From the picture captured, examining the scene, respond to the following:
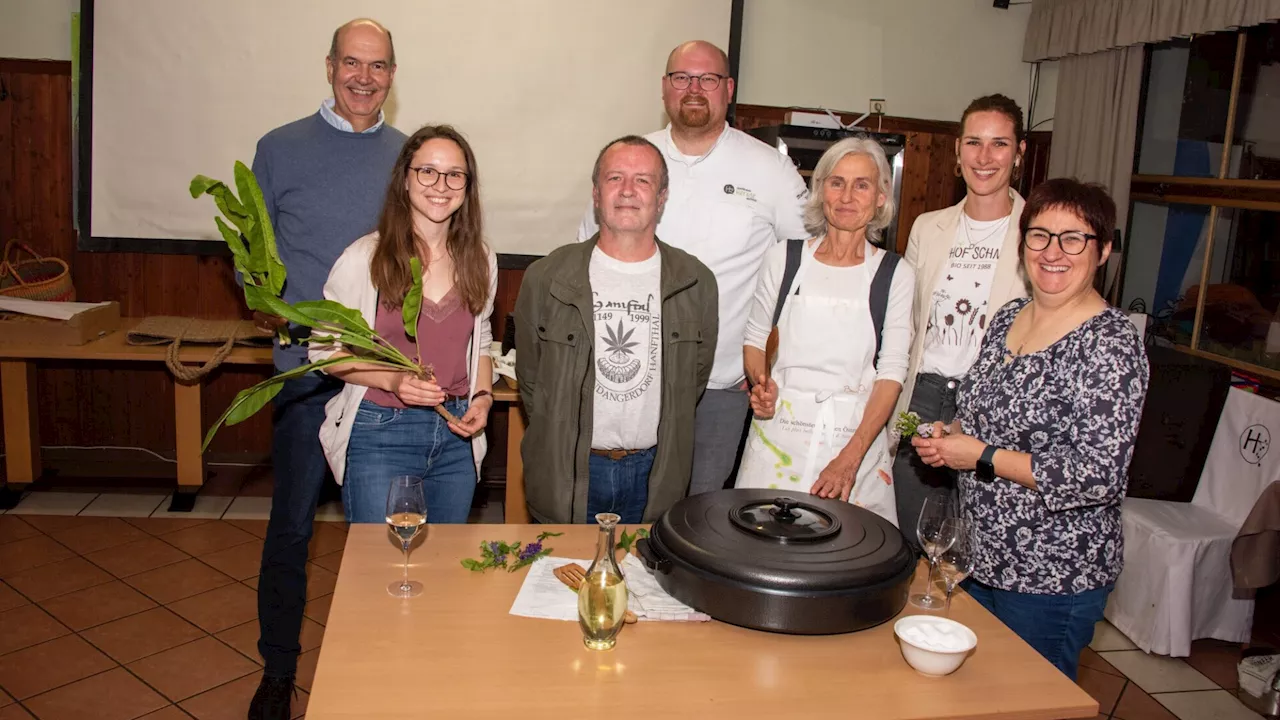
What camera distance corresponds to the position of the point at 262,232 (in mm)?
2197

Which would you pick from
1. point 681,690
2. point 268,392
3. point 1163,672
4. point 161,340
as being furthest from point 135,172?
point 1163,672

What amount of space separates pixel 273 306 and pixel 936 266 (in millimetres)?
1777

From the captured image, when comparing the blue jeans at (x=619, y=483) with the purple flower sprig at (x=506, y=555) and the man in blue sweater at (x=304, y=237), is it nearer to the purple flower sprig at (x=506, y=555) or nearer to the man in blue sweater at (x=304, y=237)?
the purple flower sprig at (x=506, y=555)

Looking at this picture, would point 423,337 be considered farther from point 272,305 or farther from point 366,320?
point 272,305

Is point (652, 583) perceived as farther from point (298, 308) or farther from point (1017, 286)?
point (1017, 286)

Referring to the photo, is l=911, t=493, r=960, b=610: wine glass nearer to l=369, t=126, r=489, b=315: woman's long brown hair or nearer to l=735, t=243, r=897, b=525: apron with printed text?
l=735, t=243, r=897, b=525: apron with printed text

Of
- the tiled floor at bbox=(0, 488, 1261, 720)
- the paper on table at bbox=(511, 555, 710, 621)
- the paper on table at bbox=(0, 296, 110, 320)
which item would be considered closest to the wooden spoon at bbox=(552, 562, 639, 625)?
the paper on table at bbox=(511, 555, 710, 621)

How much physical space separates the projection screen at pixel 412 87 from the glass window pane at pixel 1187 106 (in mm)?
2169

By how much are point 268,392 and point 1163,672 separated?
3196mm

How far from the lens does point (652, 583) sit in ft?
6.07

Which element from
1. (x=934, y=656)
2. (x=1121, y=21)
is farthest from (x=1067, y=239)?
(x=1121, y=21)

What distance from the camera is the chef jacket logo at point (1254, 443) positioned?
3.60 meters

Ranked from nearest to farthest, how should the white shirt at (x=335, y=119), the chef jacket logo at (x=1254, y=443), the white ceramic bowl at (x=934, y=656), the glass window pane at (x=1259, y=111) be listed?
1. the white ceramic bowl at (x=934, y=656)
2. the white shirt at (x=335, y=119)
3. the chef jacket logo at (x=1254, y=443)
4. the glass window pane at (x=1259, y=111)

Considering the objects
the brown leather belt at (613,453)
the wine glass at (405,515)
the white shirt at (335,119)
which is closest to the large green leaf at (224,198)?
the white shirt at (335,119)
